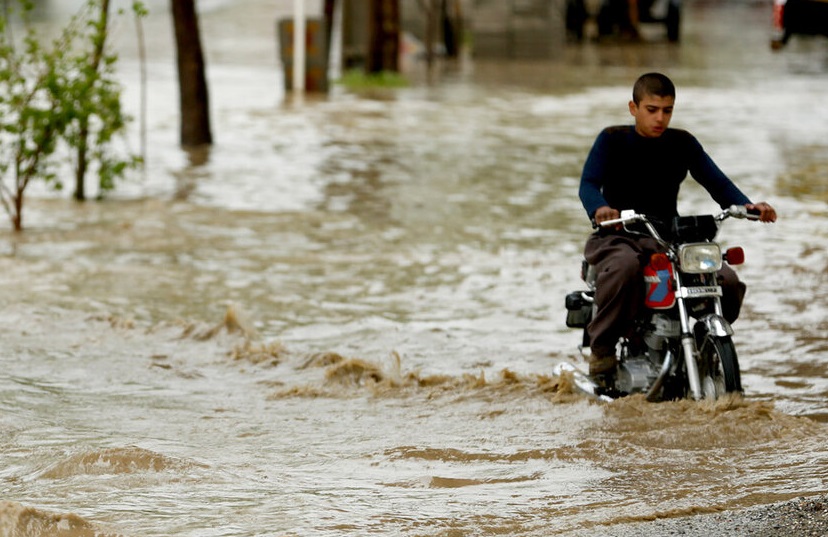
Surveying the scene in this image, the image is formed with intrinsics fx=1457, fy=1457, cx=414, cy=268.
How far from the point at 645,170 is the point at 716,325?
0.88 meters

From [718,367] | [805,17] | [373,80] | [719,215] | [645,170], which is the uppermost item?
[805,17]

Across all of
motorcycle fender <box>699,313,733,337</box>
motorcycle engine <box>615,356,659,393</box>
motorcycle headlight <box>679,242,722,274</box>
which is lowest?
motorcycle engine <box>615,356,659,393</box>

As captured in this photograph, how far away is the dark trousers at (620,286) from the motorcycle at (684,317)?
6 cm

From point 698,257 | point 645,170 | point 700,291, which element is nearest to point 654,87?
point 645,170

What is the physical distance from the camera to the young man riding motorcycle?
647 cm

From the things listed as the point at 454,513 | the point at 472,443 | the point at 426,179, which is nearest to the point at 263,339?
the point at 472,443

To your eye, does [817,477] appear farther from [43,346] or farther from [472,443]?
[43,346]

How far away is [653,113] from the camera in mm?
6562

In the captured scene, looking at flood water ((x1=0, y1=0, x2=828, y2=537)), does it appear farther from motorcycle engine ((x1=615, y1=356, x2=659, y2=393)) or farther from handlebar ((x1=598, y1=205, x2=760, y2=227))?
handlebar ((x1=598, y1=205, x2=760, y2=227))

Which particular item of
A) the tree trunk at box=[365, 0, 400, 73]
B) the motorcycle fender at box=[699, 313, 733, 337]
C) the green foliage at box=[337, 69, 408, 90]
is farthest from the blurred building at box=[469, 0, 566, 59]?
the motorcycle fender at box=[699, 313, 733, 337]

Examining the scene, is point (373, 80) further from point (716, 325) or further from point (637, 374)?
point (716, 325)

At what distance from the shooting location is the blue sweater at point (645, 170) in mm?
6633

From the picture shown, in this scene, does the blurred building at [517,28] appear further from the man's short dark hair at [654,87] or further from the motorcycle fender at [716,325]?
the motorcycle fender at [716,325]

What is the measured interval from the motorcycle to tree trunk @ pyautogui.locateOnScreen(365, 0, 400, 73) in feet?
64.2
